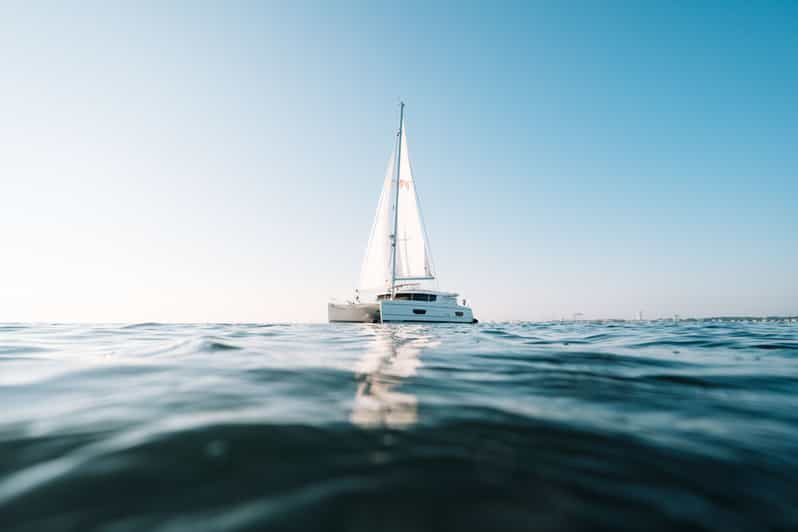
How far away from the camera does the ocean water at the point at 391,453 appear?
40.5 inches

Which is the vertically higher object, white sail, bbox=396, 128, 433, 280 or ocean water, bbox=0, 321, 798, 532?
white sail, bbox=396, 128, 433, 280

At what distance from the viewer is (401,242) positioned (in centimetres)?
3056

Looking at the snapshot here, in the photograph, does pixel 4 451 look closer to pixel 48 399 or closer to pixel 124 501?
pixel 124 501

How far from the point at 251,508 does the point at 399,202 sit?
1210 inches

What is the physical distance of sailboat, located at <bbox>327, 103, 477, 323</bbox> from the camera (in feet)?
93.9

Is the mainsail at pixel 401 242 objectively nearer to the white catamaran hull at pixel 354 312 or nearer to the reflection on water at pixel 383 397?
the white catamaran hull at pixel 354 312

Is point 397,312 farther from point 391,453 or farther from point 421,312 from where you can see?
point 391,453

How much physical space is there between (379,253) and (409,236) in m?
2.89

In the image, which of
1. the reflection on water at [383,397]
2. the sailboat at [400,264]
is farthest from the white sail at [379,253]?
the reflection on water at [383,397]

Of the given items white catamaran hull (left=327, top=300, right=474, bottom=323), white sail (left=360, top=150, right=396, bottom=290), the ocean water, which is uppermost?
white sail (left=360, top=150, right=396, bottom=290)

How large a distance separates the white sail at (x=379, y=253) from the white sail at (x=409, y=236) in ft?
3.18

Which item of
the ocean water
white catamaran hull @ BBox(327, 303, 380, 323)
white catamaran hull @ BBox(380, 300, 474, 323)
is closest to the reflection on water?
the ocean water

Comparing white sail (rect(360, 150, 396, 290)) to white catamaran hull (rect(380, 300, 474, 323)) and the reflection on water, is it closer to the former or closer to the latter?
white catamaran hull (rect(380, 300, 474, 323))

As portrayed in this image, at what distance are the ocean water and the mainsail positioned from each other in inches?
1079
